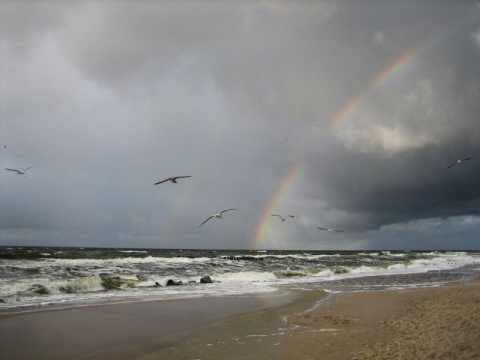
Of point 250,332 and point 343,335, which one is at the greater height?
point 343,335

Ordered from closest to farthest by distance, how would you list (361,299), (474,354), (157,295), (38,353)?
(474,354), (38,353), (361,299), (157,295)

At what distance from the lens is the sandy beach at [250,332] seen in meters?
7.58

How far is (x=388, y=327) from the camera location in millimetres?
9953

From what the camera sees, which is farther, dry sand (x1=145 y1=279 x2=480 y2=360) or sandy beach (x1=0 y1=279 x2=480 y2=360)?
sandy beach (x1=0 y1=279 x2=480 y2=360)

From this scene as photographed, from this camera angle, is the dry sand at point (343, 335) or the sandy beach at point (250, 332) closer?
the dry sand at point (343, 335)

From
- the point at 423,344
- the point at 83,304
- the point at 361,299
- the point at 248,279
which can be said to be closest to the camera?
the point at 423,344

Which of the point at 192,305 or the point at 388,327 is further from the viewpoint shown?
the point at 192,305

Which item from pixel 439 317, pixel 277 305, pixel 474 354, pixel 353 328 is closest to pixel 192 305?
pixel 277 305

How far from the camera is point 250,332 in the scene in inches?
399

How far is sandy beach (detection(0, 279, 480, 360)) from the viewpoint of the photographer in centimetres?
758

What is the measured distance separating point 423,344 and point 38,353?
27.1 ft

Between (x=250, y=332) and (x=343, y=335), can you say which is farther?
(x=250, y=332)

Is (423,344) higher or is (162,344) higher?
(423,344)

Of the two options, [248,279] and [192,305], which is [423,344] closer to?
[192,305]
